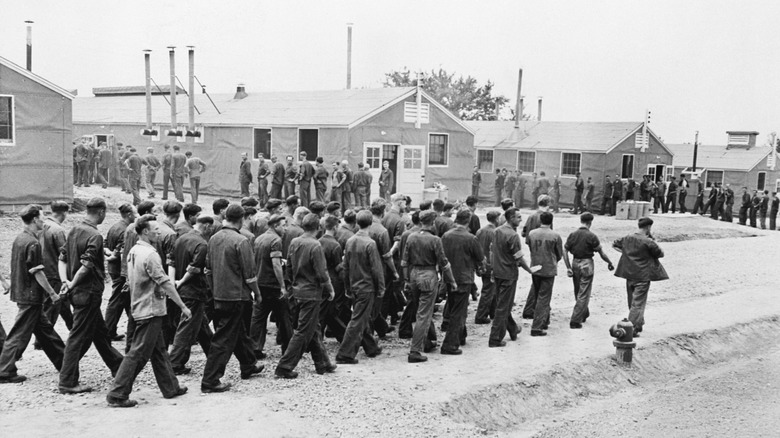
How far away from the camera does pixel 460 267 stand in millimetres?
10477

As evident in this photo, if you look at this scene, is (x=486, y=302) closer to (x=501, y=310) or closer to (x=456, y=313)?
(x=501, y=310)

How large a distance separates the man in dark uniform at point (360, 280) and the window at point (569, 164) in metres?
23.7

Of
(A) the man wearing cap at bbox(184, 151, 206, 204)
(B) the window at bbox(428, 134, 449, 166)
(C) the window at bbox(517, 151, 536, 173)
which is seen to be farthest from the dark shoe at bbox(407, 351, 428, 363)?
(C) the window at bbox(517, 151, 536, 173)

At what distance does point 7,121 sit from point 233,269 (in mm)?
14218

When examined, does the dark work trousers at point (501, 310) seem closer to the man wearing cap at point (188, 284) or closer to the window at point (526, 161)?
the man wearing cap at point (188, 284)

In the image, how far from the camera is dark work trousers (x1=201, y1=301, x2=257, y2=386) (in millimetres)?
8406

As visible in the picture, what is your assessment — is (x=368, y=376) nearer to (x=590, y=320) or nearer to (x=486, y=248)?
(x=486, y=248)

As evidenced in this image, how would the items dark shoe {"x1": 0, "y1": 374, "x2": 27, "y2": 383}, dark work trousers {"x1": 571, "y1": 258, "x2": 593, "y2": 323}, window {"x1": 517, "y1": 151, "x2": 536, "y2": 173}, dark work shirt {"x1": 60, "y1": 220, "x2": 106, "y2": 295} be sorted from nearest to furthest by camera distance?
1. dark work shirt {"x1": 60, "y1": 220, "x2": 106, "y2": 295}
2. dark shoe {"x1": 0, "y1": 374, "x2": 27, "y2": 383}
3. dark work trousers {"x1": 571, "y1": 258, "x2": 593, "y2": 323}
4. window {"x1": 517, "y1": 151, "x2": 536, "y2": 173}

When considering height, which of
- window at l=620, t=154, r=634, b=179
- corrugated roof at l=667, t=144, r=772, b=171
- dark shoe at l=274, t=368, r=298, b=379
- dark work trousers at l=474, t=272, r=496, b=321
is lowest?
dark shoe at l=274, t=368, r=298, b=379

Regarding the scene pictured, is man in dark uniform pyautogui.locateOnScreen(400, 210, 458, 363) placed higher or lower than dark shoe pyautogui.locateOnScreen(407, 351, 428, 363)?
higher

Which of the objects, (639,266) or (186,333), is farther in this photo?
(639,266)

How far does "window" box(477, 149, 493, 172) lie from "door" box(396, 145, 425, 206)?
30.4 ft

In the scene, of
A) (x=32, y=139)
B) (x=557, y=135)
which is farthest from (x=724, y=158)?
(x=32, y=139)

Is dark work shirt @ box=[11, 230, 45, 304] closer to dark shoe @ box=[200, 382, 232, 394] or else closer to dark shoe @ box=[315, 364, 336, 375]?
dark shoe @ box=[200, 382, 232, 394]
